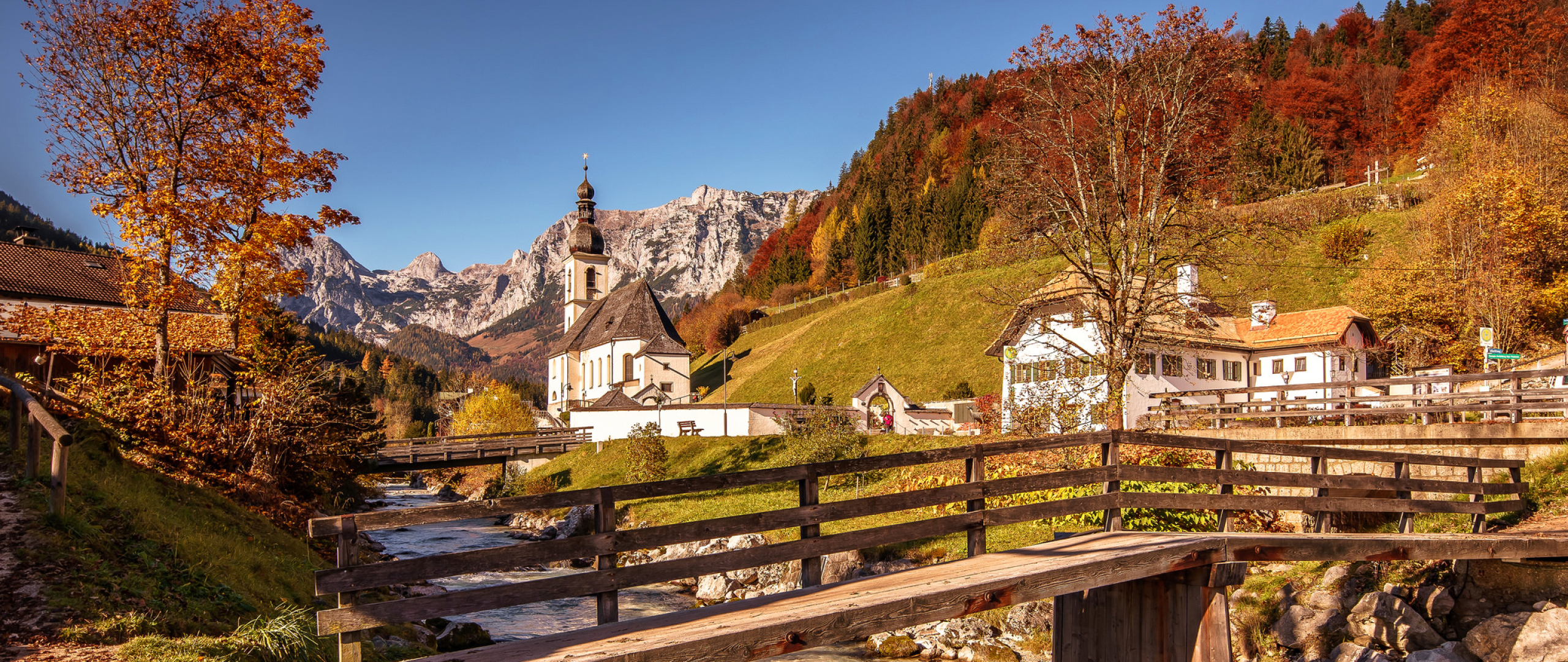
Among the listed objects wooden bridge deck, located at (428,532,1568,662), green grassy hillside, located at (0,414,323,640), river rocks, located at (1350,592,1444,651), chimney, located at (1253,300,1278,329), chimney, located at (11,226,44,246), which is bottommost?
river rocks, located at (1350,592,1444,651)

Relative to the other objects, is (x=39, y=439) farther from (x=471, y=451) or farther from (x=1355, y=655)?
(x=471, y=451)

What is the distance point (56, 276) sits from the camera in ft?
116

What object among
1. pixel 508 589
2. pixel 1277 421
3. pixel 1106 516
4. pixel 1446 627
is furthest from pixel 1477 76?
pixel 508 589

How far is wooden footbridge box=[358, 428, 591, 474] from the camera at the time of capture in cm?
3981

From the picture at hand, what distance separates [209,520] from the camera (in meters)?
12.3

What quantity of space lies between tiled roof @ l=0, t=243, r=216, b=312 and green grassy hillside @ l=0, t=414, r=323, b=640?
77.0 feet

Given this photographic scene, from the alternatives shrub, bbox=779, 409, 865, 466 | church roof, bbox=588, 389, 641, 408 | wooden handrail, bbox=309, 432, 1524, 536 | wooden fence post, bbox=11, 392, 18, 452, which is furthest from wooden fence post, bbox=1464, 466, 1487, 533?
church roof, bbox=588, 389, 641, 408

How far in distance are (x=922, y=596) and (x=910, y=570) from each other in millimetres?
1312

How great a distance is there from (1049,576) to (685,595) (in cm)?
1597

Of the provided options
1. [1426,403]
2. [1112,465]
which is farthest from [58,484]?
[1426,403]

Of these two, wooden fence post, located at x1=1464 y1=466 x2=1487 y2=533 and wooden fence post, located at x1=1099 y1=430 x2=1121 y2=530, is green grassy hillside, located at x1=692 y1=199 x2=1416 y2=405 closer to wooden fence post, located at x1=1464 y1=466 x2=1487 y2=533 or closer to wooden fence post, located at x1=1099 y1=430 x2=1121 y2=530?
wooden fence post, located at x1=1464 y1=466 x2=1487 y2=533

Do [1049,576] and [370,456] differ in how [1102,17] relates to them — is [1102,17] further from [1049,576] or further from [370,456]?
[370,456]

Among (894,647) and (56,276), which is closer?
(894,647)

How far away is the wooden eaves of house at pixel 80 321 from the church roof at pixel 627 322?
37.4 m
